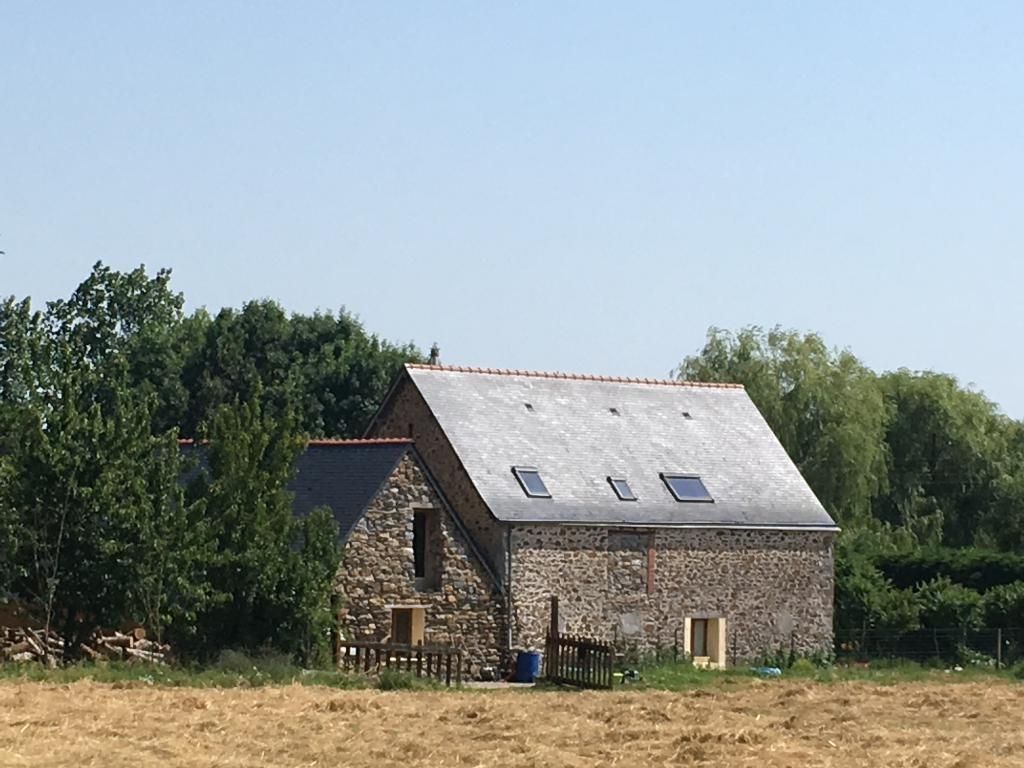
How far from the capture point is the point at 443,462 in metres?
37.8

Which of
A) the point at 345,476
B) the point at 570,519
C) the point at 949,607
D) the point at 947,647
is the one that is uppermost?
the point at 345,476

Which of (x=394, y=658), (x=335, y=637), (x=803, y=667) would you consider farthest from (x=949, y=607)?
(x=335, y=637)

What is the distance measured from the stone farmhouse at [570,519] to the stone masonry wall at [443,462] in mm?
37

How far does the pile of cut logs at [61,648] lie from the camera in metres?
30.0

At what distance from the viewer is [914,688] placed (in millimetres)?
31062

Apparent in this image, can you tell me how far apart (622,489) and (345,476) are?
584cm

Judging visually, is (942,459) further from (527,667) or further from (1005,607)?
(527,667)

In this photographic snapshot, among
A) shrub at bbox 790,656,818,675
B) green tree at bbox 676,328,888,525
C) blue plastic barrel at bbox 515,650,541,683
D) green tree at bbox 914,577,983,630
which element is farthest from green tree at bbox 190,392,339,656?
green tree at bbox 676,328,888,525

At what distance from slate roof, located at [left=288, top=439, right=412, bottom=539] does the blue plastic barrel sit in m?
3.83

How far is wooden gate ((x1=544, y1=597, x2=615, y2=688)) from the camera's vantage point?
3244 centimetres

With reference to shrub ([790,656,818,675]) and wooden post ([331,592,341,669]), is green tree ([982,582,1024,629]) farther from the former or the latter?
wooden post ([331,592,341,669])

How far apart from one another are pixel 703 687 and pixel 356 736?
1192cm

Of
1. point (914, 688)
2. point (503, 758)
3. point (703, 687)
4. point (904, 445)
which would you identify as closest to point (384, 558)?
point (703, 687)

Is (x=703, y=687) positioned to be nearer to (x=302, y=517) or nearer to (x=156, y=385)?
(x=302, y=517)
